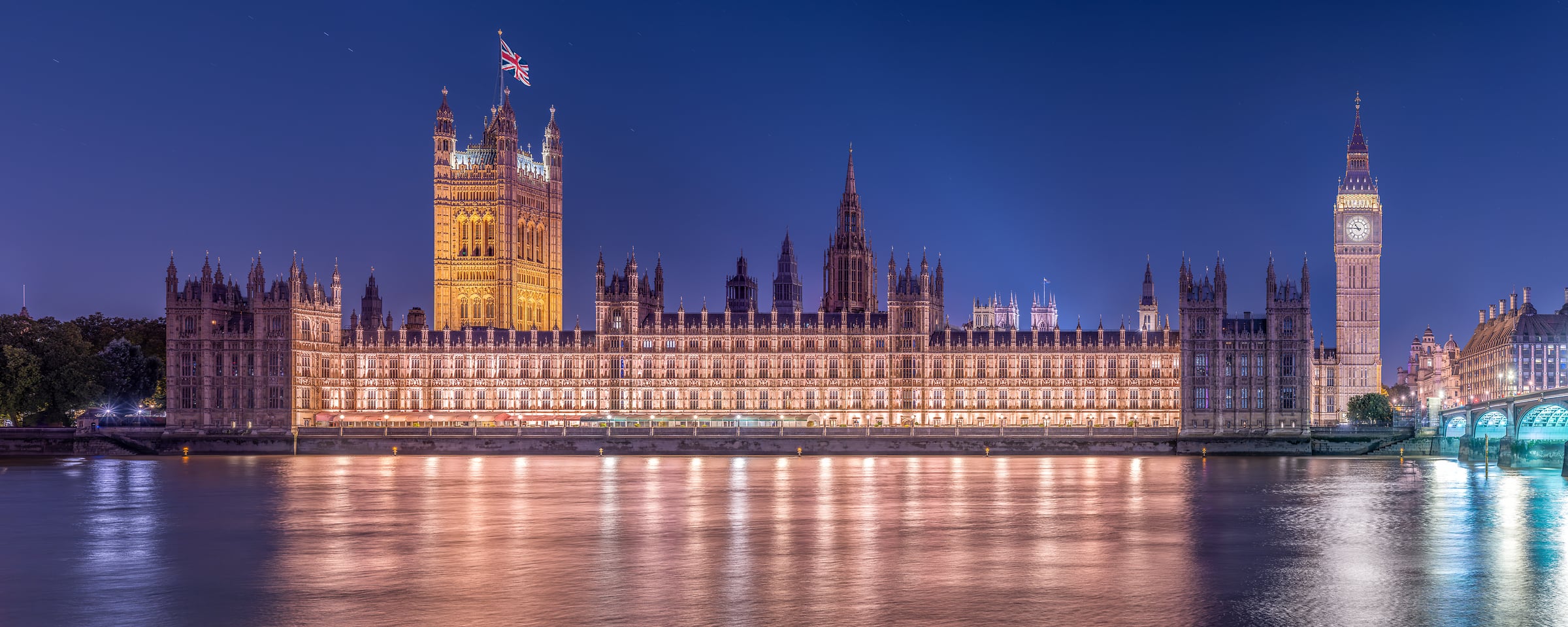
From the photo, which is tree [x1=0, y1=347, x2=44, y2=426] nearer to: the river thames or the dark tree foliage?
the dark tree foliage

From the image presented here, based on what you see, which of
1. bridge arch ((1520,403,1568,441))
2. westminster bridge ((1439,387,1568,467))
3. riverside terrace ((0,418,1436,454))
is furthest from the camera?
riverside terrace ((0,418,1436,454))

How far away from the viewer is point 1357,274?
173375 millimetres

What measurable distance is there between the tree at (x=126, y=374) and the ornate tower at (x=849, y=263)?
69.8 metres

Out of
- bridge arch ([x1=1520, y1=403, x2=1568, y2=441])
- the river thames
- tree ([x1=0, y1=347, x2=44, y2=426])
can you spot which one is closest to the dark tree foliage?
tree ([x1=0, y1=347, x2=44, y2=426])

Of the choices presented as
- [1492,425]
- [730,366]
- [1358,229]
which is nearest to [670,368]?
[730,366]

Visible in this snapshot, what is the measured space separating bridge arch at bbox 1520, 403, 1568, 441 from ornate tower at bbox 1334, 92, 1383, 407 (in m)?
44.7

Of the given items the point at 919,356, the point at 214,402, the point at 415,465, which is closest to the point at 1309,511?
the point at 415,465

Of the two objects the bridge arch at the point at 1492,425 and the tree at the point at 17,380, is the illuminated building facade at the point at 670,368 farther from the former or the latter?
the bridge arch at the point at 1492,425

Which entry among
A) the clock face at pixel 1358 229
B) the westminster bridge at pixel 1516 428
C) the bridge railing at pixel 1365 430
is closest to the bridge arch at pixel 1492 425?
the westminster bridge at pixel 1516 428

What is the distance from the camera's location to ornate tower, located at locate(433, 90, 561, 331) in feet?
586

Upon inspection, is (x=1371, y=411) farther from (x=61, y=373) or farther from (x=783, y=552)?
(x=61, y=373)

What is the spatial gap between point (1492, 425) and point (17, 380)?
11374cm

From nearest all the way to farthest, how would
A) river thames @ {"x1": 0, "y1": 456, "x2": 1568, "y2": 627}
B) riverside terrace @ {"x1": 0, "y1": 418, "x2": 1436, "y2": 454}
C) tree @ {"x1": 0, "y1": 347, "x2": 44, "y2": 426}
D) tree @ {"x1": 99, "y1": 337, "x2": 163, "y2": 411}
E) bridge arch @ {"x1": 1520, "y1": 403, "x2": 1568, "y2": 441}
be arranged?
river thames @ {"x1": 0, "y1": 456, "x2": 1568, "y2": 627}
bridge arch @ {"x1": 1520, "y1": 403, "x2": 1568, "y2": 441}
tree @ {"x1": 0, "y1": 347, "x2": 44, "y2": 426}
riverside terrace @ {"x1": 0, "y1": 418, "x2": 1436, "y2": 454}
tree @ {"x1": 99, "y1": 337, "x2": 163, "y2": 411}

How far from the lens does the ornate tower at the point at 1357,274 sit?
168000mm
